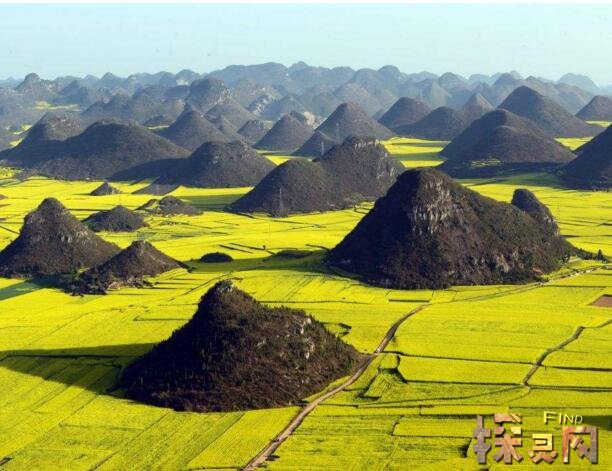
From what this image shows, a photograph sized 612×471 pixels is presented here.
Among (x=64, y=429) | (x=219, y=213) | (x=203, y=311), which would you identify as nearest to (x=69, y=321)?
(x=203, y=311)

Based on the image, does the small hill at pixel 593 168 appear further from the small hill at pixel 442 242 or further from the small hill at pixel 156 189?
the small hill at pixel 156 189

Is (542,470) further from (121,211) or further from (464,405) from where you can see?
(121,211)

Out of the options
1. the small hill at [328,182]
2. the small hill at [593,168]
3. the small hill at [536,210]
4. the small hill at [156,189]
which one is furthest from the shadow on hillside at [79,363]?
the small hill at [593,168]

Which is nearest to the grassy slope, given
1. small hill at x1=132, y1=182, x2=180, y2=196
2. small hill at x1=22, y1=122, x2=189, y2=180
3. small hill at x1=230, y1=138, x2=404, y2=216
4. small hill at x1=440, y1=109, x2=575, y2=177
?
small hill at x1=230, y1=138, x2=404, y2=216

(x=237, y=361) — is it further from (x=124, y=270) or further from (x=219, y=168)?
(x=219, y=168)

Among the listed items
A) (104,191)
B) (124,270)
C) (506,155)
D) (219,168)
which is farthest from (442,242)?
(506,155)

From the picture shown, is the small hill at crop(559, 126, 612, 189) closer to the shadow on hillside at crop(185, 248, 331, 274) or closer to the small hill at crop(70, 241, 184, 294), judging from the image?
the shadow on hillside at crop(185, 248, 331, 274)
